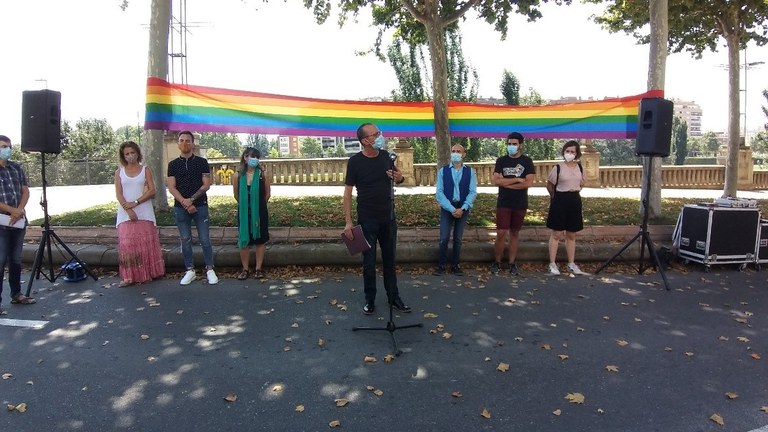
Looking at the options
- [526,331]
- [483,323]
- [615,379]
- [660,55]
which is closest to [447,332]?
[483,323]

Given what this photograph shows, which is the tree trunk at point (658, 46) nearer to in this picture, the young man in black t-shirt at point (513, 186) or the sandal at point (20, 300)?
the young man in black t-shirt at point (513, 186)

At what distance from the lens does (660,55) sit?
9352mm

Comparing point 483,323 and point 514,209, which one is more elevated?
point 514,209

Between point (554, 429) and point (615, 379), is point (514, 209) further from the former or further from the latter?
point (554, 429)

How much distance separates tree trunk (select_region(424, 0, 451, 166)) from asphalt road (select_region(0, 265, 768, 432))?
13.7 ft

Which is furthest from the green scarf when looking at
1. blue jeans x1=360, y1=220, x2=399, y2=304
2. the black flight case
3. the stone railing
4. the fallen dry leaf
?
the stone railing

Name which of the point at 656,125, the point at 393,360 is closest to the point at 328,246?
the point at 393,360

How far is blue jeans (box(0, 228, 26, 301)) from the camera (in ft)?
19.3

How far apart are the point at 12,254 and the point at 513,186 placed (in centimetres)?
666

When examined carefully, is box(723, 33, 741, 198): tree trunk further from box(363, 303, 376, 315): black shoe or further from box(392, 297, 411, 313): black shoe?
box(363, 303, 376, 315): black shoe

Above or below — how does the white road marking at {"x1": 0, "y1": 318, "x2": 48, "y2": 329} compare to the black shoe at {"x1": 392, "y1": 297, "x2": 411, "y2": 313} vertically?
below

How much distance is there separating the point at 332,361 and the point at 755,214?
23.3 ft

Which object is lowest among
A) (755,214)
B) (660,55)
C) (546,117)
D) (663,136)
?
(755,214)

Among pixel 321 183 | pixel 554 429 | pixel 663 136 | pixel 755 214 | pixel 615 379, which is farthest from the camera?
pixel 321 183
